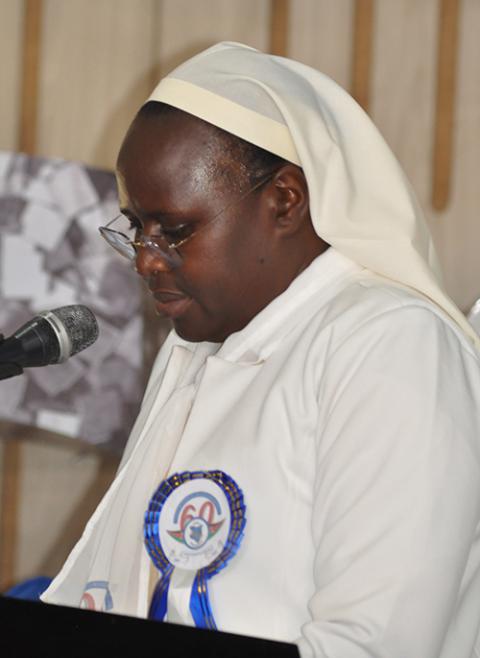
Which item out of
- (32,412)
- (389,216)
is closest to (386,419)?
(389,216)

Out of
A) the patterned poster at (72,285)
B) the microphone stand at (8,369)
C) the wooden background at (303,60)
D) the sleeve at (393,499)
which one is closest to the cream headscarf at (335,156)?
the sleeve at (393,499)

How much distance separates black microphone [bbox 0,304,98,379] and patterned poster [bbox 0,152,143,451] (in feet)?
8.15

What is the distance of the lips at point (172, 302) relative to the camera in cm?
201

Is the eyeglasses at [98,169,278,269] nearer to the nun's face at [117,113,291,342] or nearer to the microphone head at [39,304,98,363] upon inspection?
the nun's face at [117,113,291,342]

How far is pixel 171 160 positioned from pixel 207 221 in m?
0.12

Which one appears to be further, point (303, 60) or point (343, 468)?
point (303, 60)

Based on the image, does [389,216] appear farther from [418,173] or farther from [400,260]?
[418,173]

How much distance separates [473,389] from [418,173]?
115 inches

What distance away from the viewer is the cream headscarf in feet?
6.46

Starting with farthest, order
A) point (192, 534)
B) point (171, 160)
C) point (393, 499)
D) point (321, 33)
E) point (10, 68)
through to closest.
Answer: point (321, 33)
point (10, 68)
point (171, 160)
point (192, 534)
point (393, 499)

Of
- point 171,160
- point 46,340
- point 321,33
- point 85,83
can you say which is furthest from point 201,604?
point 321,33

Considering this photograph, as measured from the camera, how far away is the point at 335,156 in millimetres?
2002

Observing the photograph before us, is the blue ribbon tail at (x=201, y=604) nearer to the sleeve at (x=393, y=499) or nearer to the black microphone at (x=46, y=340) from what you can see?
the sleeve at (x=393, y=499)

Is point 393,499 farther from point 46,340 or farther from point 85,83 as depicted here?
point 85,83
